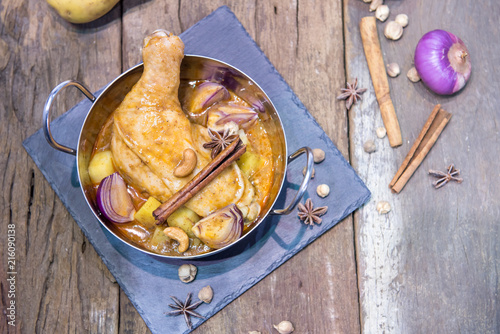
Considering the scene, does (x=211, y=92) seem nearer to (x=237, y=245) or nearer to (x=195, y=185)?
(x=195, y=185)

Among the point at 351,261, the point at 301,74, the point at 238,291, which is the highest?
the point at 301,74

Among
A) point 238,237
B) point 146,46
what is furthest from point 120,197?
point 146,46

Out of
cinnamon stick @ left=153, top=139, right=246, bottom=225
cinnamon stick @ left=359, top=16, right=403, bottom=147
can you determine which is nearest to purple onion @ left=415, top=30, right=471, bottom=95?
cinnamon stick @ left=359, top=16, right=403, bottom=147

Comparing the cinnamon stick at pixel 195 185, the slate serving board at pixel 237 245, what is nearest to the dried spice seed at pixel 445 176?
the slate serving board at pixel 237 245

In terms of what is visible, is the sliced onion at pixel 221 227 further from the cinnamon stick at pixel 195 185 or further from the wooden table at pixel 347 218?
the wooden table at pixel 347 218

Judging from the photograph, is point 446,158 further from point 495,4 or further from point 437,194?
point 495,4

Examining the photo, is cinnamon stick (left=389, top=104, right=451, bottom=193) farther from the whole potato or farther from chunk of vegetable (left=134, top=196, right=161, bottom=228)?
the whole potato
